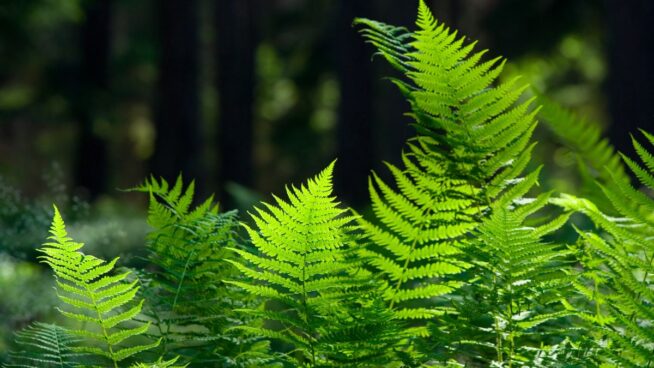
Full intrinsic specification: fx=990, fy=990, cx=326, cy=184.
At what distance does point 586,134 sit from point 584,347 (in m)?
1.42

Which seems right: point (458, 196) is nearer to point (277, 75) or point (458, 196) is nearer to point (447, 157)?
point (447, 157)

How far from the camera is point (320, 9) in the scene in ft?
69.5

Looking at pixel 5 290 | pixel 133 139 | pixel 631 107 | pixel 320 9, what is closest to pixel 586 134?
pixel 5 290

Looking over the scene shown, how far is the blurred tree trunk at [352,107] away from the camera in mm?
13508

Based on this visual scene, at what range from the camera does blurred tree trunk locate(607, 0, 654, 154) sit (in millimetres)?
6691

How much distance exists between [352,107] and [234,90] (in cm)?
358

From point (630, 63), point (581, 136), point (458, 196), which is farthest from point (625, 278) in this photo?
point (630, 63)

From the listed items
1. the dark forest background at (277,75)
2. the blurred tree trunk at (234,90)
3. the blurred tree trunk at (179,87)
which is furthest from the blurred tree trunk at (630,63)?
the blurred tree trunk at (234,90)

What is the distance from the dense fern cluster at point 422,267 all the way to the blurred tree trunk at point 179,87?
12.4 m

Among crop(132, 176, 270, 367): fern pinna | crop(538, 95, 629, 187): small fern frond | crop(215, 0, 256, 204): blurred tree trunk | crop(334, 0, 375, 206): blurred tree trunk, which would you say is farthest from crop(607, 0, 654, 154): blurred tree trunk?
crop(215, 0, 256, 204): blurred tree trunk

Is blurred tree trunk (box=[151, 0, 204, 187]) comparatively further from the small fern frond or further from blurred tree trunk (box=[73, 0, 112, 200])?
the small fern frond

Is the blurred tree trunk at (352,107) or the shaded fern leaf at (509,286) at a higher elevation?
the blurred tree trunk at (352,107)

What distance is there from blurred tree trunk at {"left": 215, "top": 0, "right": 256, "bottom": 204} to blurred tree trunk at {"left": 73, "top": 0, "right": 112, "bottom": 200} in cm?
205

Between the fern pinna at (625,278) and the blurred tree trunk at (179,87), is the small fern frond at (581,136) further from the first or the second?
the blurred tree trunk at (179,87)
